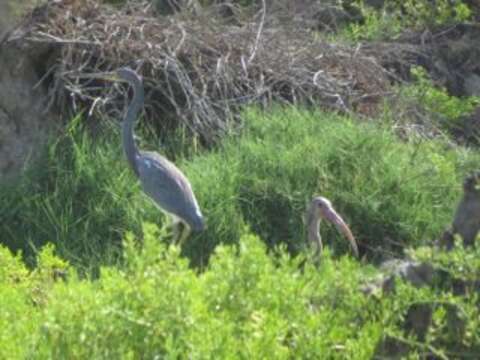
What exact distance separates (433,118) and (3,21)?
3.39 m

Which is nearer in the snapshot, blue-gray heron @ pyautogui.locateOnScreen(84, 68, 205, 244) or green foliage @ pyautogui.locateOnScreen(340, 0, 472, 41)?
blue-gray heron @ pyautogui.locateOnScreen(84, 68, 205, 244)

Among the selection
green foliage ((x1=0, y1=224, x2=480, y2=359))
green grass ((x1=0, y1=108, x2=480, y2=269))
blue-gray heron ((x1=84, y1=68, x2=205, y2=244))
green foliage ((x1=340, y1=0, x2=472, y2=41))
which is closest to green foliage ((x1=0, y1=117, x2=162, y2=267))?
green grass ((x1=0, y1=108, x2=480, y2=269))

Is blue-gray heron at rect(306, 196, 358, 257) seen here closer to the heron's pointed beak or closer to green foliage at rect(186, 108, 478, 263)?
the heron's pointed beak

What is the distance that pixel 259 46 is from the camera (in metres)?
11.1

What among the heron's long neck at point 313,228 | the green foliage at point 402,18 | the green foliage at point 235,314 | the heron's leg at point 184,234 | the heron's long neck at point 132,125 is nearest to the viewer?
the green foliage at point 235,314

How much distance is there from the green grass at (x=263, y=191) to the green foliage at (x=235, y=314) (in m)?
3.53

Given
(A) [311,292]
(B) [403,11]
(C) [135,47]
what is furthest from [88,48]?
(A) [311,292]

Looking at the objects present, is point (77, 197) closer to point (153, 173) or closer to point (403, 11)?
point (153, 173)

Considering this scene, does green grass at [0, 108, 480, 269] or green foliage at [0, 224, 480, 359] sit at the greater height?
green foliage at [0, 224, 480, 359]

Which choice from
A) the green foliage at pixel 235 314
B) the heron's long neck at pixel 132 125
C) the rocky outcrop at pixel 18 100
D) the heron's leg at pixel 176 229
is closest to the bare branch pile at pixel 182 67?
the rocky outcrop at pixel 18 100

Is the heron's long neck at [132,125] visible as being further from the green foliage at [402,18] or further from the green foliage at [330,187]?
the green foliage at [402,18]

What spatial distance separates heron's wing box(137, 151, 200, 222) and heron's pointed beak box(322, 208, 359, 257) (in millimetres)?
856

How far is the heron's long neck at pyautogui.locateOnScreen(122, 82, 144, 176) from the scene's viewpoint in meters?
9.73

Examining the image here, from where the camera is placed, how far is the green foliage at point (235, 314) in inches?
217
